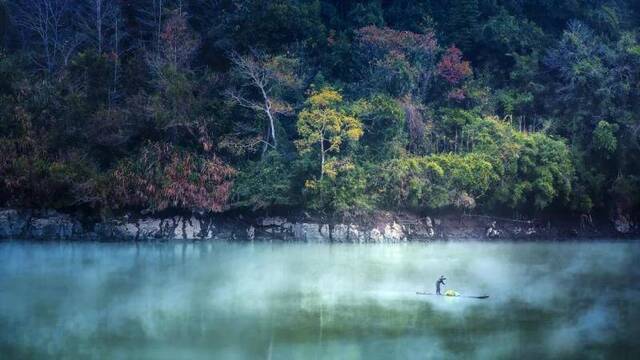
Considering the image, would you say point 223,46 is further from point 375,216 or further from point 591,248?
point 591,248

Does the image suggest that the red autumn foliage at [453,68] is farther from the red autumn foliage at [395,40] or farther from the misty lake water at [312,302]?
the misty lake water at [312,302]

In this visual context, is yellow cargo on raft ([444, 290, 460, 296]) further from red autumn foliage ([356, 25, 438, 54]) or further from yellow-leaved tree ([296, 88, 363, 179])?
red autumn foliage ([356, 25, 438, 54])

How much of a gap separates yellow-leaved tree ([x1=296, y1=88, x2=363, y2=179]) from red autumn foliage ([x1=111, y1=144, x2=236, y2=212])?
2.55 m

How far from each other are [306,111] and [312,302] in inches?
391

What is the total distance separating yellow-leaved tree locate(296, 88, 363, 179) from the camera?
24609mm

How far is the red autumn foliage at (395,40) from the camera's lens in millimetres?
26938

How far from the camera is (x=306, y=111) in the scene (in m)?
24.9

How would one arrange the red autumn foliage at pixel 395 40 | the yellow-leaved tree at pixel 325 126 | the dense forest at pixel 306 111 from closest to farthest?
the dense forest at pixel 306 111 → the yellow-leaved tree at pixel 325 126 → the red autumn foliage at pixel 395 40

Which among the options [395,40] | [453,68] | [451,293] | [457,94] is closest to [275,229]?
[395,40]

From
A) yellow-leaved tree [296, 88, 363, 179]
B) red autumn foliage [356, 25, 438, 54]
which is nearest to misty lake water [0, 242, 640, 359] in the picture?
yellow-leaved tree [296, 88, 363, 179]

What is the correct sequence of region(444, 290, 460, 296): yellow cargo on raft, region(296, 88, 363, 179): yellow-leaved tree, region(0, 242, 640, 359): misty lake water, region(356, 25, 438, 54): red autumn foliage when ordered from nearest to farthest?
region(0, 242, 640, 359): misty lake water
region(444, 290, 460, 296): yellow cargo on raft
region(296, 88, 363, 179): yellow-leaved tree
region(356, 25, 438, 54): red autumn foliage

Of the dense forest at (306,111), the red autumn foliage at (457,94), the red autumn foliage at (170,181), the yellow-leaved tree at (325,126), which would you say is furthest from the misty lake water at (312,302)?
the red autumn foliage at (457,94)

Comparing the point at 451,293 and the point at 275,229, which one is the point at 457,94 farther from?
the point at 451,293

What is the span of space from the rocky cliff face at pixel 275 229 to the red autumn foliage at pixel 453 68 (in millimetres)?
4822
